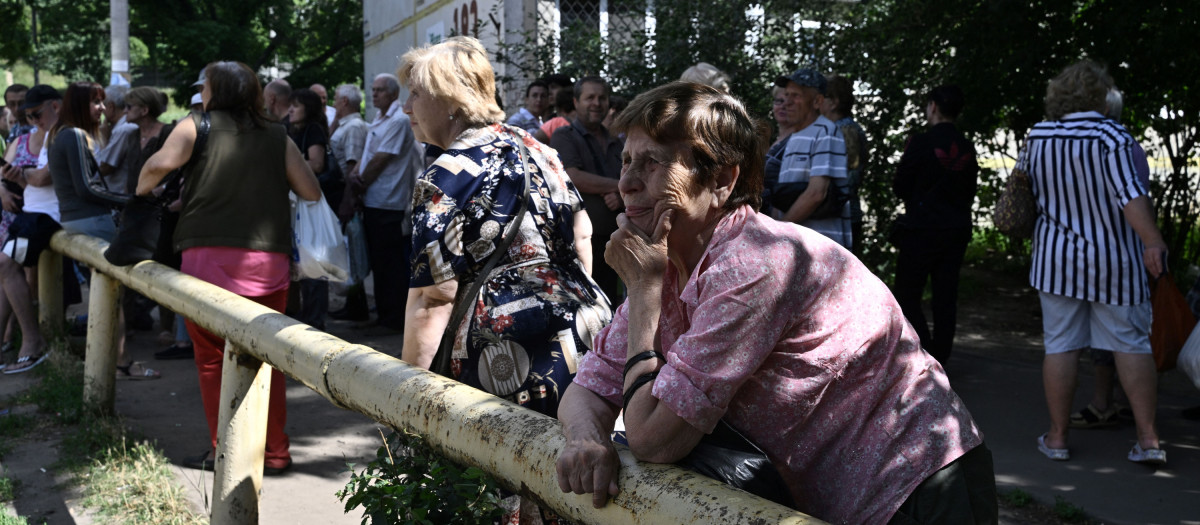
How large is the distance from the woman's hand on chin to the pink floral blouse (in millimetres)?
70

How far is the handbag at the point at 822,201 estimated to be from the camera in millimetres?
5348

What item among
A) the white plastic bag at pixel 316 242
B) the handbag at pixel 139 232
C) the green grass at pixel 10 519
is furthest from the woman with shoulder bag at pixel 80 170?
the green grass at pixel 10 519

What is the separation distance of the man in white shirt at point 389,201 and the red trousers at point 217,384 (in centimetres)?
308

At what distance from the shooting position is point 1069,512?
403 centimetres

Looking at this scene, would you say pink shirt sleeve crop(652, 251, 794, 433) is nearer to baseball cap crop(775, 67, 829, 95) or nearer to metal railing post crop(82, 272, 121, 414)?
baseball cap crop(775, 67, 829, 95)

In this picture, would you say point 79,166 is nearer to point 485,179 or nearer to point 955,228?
point 485,179

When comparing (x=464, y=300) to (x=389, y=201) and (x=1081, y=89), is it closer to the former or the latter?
(x=1081, y=89)

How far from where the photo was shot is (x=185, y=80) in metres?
24.6

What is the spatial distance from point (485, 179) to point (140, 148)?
527 centimetres

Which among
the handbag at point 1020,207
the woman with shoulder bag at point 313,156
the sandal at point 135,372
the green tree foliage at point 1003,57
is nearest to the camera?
the handbag at point 1020,207

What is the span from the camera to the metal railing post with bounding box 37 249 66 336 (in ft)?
22.4

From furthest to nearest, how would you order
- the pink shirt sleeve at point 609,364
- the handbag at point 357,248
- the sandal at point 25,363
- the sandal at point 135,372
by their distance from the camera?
the handbag at point 357,248 → the sandal at point 25,363 → the sandal at point 135,372 → the pink shirt sleeve at point 609,364

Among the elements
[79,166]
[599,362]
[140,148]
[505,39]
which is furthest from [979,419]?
[505,39]

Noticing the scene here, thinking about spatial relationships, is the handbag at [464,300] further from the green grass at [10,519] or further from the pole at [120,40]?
the pole at [120,40]
